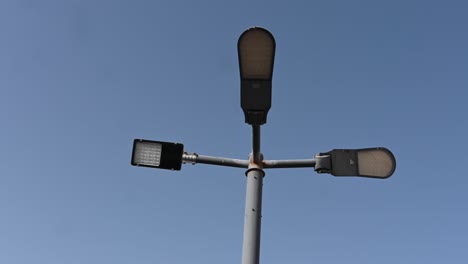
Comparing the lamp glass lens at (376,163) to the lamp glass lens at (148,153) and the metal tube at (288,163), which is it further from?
the lamp glass lens at (148,153)

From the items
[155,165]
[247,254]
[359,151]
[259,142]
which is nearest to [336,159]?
[359,151]

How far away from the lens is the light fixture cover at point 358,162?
3000 mm

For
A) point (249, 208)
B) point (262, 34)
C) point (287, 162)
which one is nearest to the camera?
point (262, 34)

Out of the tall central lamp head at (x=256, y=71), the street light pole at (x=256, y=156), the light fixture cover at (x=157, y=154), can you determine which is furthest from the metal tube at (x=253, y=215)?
the light fixture cover at (x=157, y=154)

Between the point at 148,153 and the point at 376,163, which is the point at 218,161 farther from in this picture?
the point at 376,163

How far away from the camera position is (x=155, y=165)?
10.0 feet

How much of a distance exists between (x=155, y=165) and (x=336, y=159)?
1154 mm

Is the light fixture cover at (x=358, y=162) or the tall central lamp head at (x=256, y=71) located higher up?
the tall central lamp head at (x=256, y=71)

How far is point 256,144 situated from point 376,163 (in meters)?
0.82

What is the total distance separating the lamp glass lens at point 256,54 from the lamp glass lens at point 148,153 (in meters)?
0.79

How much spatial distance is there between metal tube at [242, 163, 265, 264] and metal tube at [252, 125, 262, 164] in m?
0.05

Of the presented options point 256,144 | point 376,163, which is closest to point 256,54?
point 256,144

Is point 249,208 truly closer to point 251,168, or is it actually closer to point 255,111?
point 251,168

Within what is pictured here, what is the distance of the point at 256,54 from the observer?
8.63 feet
